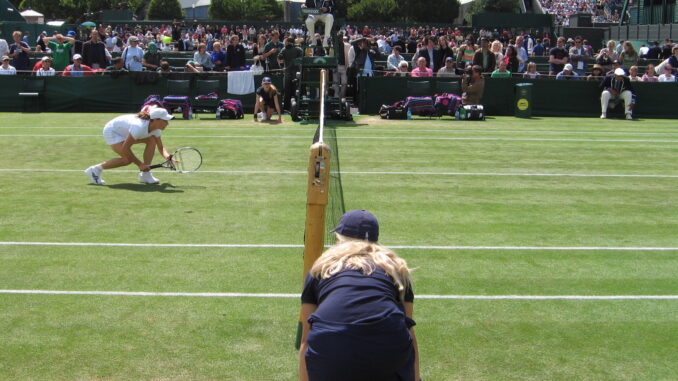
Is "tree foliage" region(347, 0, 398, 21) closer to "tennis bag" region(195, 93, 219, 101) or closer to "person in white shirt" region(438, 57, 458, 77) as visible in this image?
"person in white shirt" region(438, 57, 458, 77)

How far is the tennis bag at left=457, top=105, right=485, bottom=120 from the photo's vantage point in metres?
23.3

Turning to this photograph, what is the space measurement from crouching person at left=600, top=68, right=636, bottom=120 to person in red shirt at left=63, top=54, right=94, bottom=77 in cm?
1531

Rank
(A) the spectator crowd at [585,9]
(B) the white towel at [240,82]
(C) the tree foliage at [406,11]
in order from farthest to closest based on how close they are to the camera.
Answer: (C) the tree foliage at [406,11], (A) the spectator crowd at [585,9], (B) the white towel at [240,82]

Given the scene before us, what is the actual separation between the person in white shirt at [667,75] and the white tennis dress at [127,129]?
18.5 metres

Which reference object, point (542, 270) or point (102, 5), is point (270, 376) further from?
point (102, 5)

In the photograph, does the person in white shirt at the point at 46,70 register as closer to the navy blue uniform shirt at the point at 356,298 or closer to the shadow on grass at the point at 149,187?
the shadow on grass at the point at 149,187

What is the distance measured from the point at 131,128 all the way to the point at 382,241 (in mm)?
5100

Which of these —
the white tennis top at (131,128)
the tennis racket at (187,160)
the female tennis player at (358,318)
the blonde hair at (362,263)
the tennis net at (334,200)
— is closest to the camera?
the female tennis player at (358,318)

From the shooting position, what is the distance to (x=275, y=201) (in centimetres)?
1212

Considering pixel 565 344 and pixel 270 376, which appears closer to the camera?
pixel 270 376

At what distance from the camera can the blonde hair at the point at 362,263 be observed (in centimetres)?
423

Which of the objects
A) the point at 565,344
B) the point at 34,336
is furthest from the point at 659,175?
the point at 34,336

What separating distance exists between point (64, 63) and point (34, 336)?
21971 millimetres

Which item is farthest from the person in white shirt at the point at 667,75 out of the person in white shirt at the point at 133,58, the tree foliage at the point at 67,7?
the tree foliage at the point at 67,7
